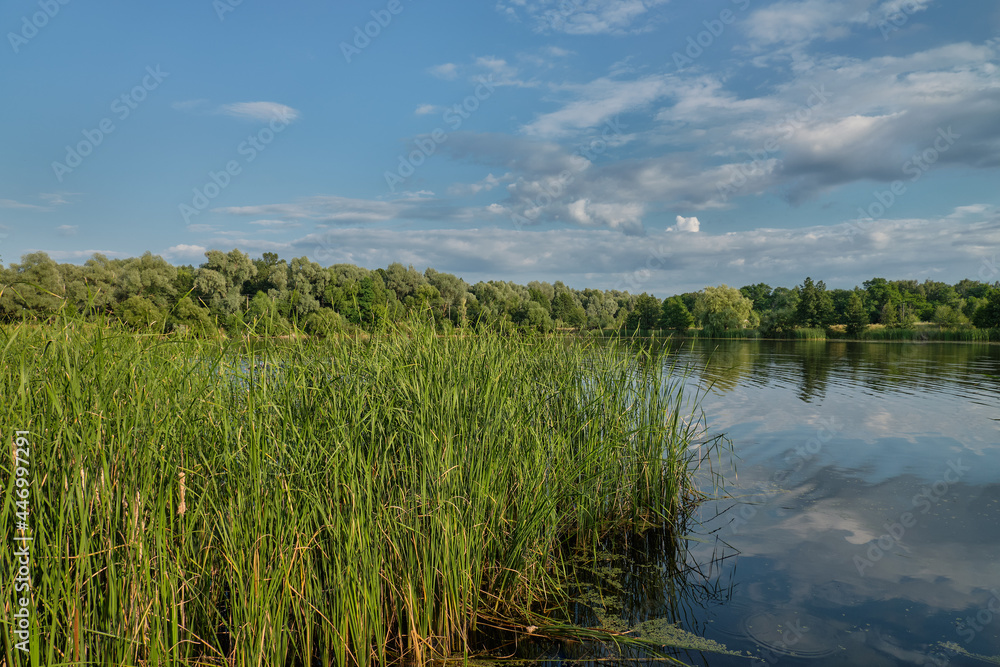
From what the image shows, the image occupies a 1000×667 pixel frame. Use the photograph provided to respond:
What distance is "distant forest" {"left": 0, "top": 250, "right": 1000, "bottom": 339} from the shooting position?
200 inches

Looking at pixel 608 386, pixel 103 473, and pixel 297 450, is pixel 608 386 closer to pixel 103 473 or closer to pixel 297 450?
pixel 297 450

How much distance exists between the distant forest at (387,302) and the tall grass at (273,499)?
384 mm

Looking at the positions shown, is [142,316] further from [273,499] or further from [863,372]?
[863,372]

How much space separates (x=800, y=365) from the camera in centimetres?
3369

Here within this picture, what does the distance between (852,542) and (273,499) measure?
841cm

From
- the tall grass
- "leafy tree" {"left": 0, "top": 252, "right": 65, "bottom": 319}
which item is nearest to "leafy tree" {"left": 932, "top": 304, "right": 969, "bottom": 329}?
the tall grass

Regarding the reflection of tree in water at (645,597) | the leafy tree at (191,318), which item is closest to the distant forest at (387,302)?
the leafy tree at (191,318)

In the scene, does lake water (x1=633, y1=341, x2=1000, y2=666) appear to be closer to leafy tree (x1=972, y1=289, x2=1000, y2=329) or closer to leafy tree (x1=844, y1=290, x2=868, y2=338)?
leafy tree (x1=972, y1=289, x2=1000, y2=329)

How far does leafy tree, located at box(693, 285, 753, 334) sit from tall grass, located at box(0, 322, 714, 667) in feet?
287

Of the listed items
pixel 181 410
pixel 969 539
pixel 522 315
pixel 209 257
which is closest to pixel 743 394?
pixel 969 539

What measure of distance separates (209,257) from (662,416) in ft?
238

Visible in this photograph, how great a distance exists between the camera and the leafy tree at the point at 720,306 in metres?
87.2

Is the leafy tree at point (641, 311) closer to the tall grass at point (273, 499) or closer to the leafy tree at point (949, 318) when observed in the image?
the tall grass at point (273, 499)

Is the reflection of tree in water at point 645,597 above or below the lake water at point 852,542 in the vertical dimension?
above
